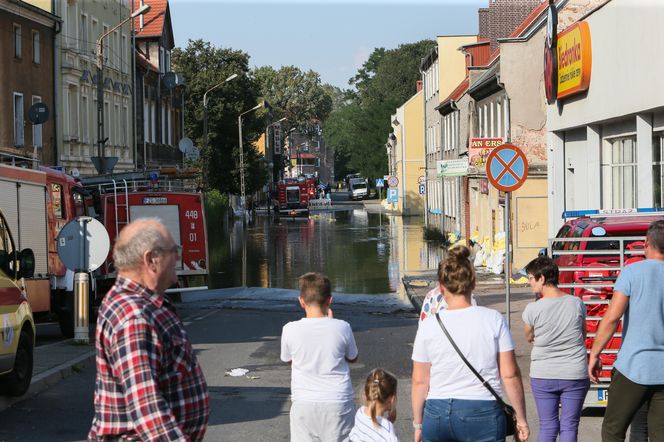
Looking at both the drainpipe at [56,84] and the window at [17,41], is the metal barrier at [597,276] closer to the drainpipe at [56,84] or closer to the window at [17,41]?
the window at [17,41]

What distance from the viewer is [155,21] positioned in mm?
55062

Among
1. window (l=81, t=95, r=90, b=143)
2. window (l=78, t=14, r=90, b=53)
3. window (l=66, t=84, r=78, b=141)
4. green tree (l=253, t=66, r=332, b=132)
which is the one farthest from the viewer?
green tree (l=253, t=66, r=332, b=132)

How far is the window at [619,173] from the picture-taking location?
719 inches

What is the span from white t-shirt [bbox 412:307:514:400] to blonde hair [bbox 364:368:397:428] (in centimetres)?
30

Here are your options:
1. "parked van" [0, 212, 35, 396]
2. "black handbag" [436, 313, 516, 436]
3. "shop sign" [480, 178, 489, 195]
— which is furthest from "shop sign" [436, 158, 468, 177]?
"black handbag" [436, 313, 516, 436]

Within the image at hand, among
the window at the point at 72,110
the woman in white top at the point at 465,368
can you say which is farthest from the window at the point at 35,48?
the woman in white top at the point at 465,368

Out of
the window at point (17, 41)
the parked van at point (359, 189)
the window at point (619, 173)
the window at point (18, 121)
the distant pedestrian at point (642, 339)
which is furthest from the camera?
the parked van at point (359, 189)

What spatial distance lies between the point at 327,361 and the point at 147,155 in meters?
47.0

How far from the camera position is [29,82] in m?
33.9

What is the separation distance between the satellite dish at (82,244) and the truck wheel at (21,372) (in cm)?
400

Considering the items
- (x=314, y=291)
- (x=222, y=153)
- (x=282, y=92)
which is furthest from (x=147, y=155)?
(x=282, y=92)

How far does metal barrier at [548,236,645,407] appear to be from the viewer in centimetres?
952

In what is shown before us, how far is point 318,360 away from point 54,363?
26.2 ft

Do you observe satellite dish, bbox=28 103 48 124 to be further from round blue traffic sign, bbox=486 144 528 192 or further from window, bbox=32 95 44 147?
round blue traffic sign, bbox=486 144 528 192
